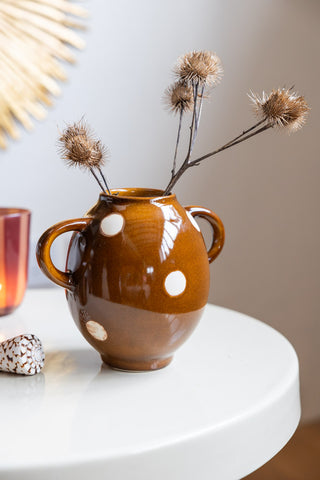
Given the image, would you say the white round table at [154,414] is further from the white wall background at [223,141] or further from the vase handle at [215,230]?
the white wall background at [223,141]

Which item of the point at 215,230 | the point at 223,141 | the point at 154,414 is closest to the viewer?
the point at 154,414

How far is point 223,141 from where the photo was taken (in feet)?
4.26

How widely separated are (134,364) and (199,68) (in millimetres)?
289

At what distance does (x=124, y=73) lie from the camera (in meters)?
1.18

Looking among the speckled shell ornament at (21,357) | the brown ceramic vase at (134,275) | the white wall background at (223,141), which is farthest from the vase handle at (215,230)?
the white wall background at (223,141)

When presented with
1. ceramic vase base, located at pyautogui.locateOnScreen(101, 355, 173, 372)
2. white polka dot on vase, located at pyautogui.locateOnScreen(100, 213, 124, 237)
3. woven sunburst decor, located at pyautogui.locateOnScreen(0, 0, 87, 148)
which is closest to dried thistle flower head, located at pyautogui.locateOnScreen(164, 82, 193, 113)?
white polka dot on vase, located at pyautogui.locateOnScreen(100, 213, 124, 237)

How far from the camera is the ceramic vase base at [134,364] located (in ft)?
1.86

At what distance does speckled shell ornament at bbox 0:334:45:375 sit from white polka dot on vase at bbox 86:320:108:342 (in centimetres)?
7

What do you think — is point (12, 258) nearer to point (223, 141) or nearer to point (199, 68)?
point (199, 68)

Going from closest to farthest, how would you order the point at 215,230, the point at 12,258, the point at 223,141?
the point at 215,230
the point at 12,258
the point at 223,141

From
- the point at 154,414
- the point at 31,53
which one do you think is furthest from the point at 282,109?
the point at 31,53

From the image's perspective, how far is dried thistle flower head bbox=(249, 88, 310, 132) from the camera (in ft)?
1.77

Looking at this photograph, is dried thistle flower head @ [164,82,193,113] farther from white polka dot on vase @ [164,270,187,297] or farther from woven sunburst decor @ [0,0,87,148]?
woven sunburst decor @ [0,0,87,148]

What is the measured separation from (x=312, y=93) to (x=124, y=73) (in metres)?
0.48
